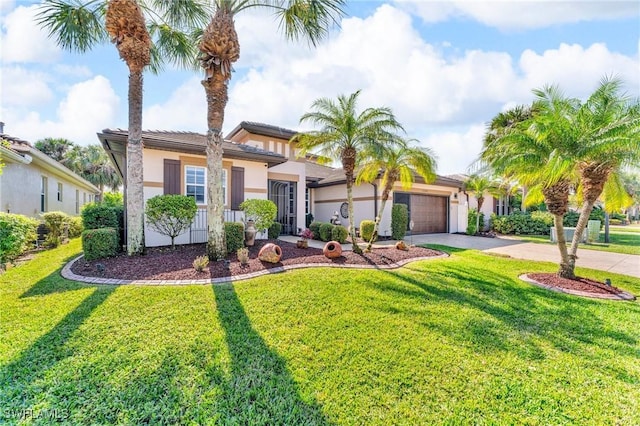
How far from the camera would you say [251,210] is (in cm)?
983

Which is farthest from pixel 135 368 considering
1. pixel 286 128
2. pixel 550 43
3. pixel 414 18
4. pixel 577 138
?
pixel 286 128

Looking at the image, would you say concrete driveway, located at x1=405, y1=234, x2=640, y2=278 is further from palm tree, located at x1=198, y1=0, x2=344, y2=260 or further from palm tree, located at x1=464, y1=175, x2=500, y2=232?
palm tree, located at x1=198, y1=0, x2=344, y2=260

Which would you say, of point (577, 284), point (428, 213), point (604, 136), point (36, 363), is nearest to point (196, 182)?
point (36, 363)

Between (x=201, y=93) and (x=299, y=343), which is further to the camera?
(x=201, y=93)

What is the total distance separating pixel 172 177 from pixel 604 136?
12.2 meters

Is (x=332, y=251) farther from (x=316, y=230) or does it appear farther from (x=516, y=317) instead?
(x=316, y=230)

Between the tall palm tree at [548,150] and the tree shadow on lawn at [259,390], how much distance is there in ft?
21.6

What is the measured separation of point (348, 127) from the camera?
8.59 metres

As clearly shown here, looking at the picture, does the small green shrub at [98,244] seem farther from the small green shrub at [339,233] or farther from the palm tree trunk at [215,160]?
the small green shrub at [339,233]

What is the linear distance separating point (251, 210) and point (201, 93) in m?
4.10

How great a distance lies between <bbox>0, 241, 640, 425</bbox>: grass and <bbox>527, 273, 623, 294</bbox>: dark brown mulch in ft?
2.38

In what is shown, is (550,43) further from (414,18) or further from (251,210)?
(251,210)

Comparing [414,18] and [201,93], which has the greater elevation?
[414,18]

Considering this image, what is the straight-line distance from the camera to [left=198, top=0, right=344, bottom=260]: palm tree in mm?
7172
